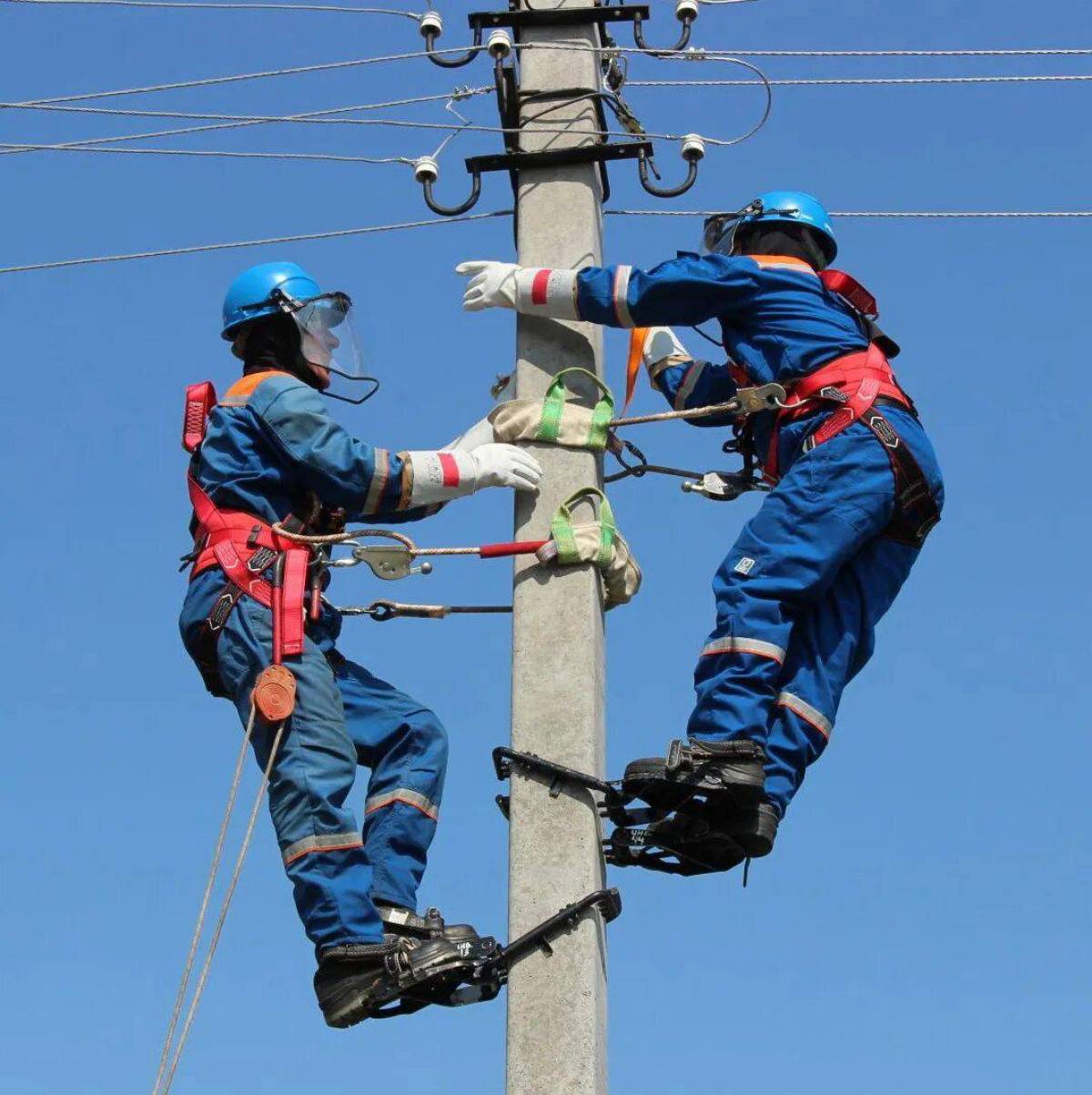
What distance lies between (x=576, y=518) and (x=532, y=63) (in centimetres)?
165

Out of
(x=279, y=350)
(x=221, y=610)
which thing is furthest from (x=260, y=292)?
(x=221, y=610)

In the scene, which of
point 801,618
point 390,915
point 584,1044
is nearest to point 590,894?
point 584,1044

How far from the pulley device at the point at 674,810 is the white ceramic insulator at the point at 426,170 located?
219 centimetres

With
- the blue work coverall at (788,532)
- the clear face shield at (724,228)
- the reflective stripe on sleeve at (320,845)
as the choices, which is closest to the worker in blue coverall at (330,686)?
the reflective stripe on sleeve at (320,845)

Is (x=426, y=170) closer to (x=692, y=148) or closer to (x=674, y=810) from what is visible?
(x=692, y=148)

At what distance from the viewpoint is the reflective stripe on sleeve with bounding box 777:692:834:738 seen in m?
6.34

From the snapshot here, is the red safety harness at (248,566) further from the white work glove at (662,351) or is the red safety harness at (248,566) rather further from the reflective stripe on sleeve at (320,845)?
the white work glove at (662,351)

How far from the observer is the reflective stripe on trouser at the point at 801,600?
6195 mm

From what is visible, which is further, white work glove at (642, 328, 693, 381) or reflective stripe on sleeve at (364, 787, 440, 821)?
Answer: white work glove at (642, 328, 693, 381)

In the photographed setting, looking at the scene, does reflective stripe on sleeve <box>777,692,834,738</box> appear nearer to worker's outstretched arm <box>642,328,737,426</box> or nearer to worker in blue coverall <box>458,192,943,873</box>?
worker in blue coverall <box>458,192,943,873</box>

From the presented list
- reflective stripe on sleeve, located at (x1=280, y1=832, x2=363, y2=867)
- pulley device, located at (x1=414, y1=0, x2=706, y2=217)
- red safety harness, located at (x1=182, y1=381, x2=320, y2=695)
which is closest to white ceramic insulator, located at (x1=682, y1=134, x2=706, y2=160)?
pulley device, located at (x1=414, y1=0, x2=706, y2=217)

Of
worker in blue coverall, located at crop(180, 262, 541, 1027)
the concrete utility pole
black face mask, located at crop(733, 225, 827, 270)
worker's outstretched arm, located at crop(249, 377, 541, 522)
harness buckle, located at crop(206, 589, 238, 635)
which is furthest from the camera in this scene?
black face mask, located at crop(733, 225, 827, 270)

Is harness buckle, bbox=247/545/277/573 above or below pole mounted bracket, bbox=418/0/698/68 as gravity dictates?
below

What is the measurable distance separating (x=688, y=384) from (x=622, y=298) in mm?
811
